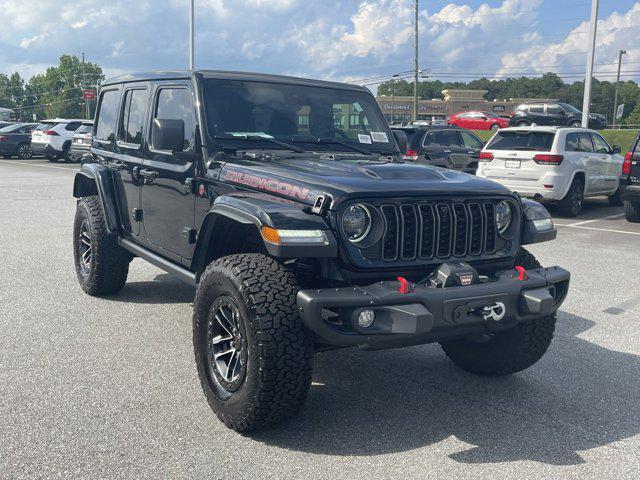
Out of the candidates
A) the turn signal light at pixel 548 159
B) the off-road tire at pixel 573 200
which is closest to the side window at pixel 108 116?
the turn signal light at pixel 548 159

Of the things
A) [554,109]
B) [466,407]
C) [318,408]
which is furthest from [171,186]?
[554,109]

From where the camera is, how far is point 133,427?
3.66m

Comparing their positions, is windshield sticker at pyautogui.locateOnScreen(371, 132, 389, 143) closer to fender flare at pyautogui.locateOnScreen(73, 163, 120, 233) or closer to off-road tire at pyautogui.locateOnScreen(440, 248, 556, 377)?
off-road tire at pyautogui.locateOnScreen(440, 248, 556, 377)

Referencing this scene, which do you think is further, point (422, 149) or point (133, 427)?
point (422, 149)

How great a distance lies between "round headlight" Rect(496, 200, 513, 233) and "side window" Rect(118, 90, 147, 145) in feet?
9.69

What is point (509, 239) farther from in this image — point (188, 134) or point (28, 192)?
point (28, 192)

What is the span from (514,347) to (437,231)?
1.06m

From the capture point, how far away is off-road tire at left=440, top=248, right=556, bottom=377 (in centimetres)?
420

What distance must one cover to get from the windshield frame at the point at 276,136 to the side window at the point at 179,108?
0.39ft

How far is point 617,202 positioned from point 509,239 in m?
12.3

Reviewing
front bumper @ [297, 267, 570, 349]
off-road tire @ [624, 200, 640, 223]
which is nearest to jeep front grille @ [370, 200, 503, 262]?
front bumper @ [297, 267, 570, 349]

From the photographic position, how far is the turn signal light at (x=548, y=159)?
12.3 metres

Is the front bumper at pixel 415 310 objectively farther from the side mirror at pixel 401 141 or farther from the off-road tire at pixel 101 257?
the off-road tire at pixel 101 257

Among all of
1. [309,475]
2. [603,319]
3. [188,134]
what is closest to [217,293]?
[309,475]
